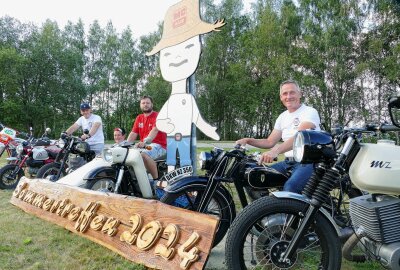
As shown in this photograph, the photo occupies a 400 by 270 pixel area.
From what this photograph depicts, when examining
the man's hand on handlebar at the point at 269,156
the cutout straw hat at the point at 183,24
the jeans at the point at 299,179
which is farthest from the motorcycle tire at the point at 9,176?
the jeans at the point at 299,179

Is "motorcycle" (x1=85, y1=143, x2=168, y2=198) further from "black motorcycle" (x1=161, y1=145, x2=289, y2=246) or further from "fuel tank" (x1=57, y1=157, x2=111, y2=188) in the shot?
"black motorcycle" (x1=161, y1=145, x2=289, y2=246)

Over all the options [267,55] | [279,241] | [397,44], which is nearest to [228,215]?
[279,241]

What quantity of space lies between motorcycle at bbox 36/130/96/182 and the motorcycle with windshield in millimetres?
3396

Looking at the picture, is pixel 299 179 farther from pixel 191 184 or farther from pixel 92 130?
pixel 92 130

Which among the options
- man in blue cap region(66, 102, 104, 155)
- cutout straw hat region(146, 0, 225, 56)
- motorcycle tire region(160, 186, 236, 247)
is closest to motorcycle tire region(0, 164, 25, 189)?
man in blue cap region(66, 102, 104, 155)

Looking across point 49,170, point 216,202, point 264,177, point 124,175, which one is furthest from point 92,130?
point 264,177

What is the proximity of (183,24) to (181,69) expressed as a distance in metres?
0.77

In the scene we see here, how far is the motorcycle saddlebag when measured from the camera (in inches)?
125

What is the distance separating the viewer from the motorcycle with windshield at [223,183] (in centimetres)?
317

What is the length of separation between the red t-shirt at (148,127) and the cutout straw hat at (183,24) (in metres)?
1.46

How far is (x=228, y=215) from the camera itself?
10.8 feet

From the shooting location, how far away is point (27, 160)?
730cm

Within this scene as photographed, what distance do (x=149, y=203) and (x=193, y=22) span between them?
4049 millimetres

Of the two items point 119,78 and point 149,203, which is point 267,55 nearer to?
point 119,78
